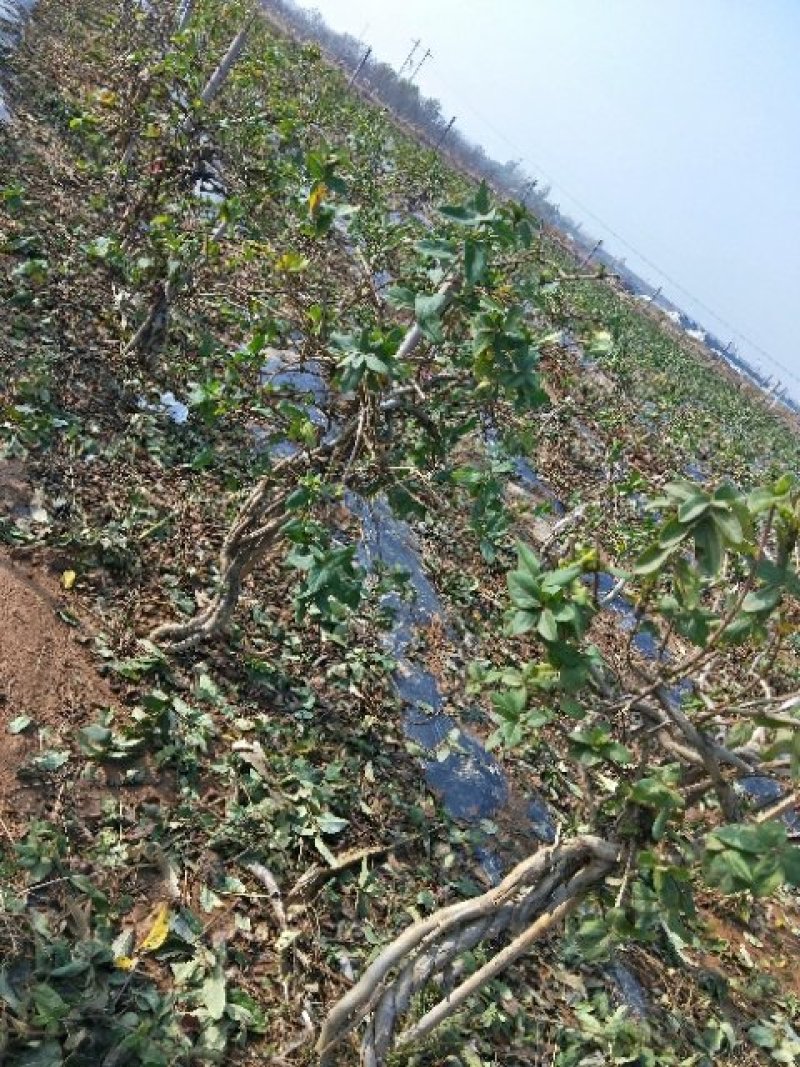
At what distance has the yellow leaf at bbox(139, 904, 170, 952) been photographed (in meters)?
2.48

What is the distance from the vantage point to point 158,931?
99.3 inches

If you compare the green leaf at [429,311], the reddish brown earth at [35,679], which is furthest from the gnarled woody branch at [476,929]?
the green leaf at [429,311]

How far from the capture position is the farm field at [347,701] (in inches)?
72.3

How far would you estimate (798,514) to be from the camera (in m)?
1.53

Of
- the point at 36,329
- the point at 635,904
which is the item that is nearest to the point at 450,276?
the point at 635,904

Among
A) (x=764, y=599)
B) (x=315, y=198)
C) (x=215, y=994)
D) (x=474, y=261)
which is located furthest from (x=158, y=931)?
(x=315, y=198)

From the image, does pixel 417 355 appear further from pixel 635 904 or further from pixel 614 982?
pixel 614 982

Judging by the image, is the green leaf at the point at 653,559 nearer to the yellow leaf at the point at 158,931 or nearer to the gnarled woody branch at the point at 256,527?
the gnarled woody branch at the point at 256,527

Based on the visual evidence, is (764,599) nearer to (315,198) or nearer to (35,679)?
(315,198)

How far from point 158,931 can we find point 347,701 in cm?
152

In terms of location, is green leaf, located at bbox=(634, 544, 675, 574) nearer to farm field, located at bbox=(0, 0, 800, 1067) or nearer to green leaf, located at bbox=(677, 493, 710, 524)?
farm field, located at bbox=(0, 0, 800, 1067)

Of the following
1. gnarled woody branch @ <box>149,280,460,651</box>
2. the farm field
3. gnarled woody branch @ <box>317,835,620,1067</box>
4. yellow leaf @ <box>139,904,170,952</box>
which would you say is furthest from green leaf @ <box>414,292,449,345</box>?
yellow leaf @ <box>139,904,170,952</box>

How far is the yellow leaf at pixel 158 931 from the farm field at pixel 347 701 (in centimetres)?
1

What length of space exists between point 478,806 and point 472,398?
200 centimetres
